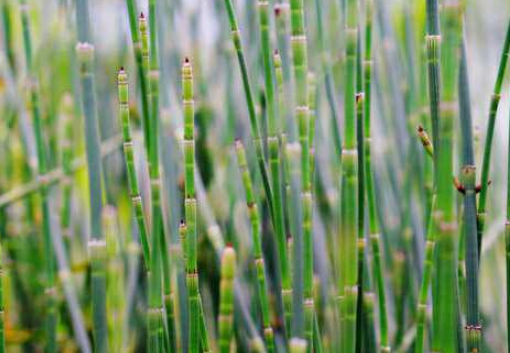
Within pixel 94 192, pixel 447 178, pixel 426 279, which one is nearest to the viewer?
pixel 447 178

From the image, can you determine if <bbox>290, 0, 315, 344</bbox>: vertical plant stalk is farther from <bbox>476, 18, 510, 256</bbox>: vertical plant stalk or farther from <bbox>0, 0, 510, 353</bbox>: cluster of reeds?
<bbox>476, 18, 510, 256</bbox>: vertical plant stalk

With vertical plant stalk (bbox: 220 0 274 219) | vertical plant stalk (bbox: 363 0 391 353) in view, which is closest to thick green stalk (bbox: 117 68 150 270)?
vertical plant stalk (bbox: 220 0 274 219)

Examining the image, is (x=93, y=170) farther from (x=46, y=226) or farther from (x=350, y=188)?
(x=46, y=226)

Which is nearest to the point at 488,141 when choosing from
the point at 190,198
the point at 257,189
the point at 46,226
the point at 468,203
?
the point at 468,203

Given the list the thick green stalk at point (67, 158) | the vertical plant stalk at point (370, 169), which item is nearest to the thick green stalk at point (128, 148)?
the vertical plant stalk at point (370, 169)

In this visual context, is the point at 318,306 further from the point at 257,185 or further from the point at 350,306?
the point at 350,306

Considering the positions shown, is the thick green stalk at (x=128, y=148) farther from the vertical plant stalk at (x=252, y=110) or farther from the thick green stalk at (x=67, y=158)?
the thick green stalk at (x=67, y=158)

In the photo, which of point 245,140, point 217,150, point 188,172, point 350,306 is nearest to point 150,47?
point 188,172
